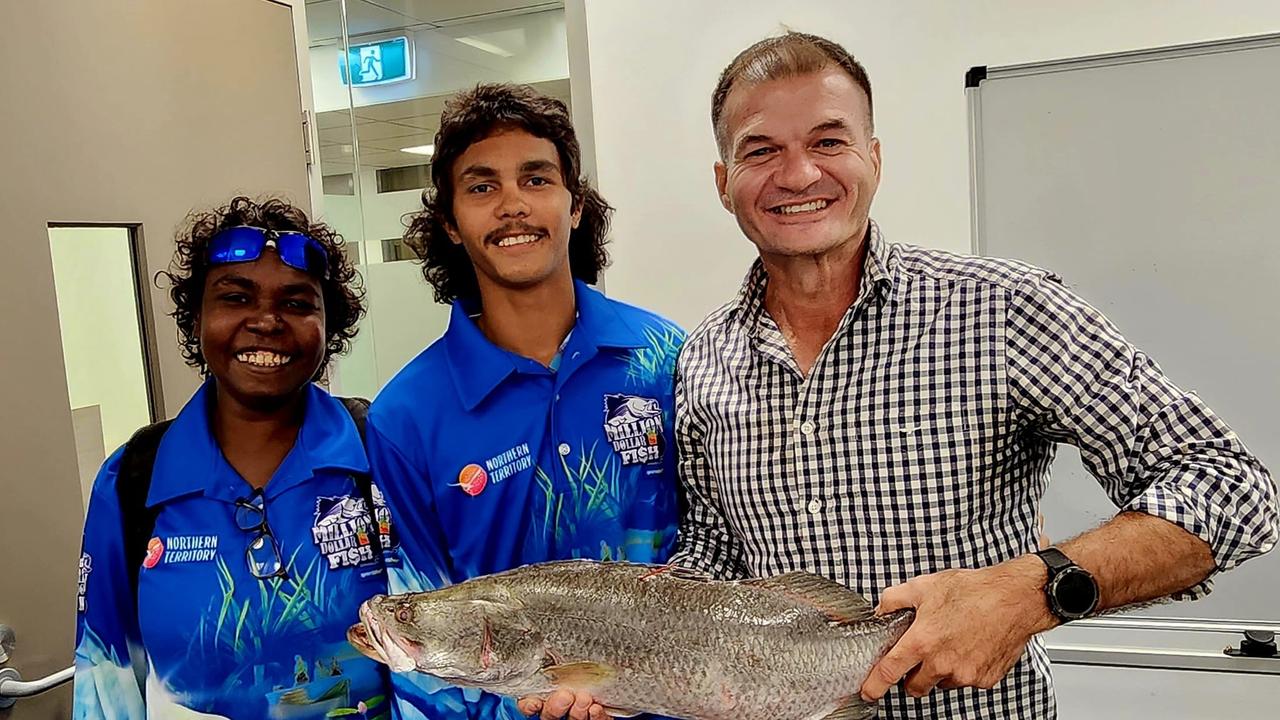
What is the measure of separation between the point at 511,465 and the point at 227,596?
570 millimetres

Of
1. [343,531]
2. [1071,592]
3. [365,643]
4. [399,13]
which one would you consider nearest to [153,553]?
[343,531]

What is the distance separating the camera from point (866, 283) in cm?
164

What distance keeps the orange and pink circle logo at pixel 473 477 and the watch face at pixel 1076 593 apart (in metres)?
0.97

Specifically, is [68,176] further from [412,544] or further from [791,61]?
[791,61]

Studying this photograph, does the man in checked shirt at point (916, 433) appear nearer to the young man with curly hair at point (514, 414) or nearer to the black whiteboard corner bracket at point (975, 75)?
the young man with curly hair at point (514, 414)

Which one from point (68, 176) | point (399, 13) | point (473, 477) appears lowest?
point (473, 477)

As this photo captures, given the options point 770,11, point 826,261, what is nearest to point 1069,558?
point 826,261

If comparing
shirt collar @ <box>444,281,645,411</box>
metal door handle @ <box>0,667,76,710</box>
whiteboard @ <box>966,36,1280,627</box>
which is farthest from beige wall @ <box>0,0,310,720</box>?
whiteboard @ <box>966,36,1280,627</box>

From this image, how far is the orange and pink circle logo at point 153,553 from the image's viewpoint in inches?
71.0

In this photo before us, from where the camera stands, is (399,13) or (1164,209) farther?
(399,13)

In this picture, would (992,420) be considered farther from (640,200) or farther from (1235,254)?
(640,200)

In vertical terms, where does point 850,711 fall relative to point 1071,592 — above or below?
below

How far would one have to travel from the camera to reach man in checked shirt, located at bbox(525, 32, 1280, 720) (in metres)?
1.35

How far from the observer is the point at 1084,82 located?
3.00 m
